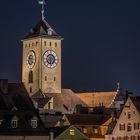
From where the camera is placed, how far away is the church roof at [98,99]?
19412 centimetres

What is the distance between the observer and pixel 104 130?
14125cm

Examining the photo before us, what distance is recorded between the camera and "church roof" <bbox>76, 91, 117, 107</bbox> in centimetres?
19412

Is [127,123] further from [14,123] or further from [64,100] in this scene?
[64,100]

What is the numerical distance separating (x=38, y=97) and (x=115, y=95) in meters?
16.3

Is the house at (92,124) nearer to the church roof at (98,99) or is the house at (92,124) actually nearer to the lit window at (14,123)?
the lit window at (14,123)

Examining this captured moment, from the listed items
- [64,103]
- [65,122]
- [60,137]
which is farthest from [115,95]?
Answer: [60,137]

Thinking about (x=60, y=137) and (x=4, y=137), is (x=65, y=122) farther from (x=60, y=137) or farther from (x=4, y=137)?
(x=4, y=137)

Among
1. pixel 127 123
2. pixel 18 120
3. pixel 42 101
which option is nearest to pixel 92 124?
pixel 127 123

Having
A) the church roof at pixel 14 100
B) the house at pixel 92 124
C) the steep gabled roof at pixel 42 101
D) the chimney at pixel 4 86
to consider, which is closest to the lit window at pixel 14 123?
the church roof at pixel 14 100

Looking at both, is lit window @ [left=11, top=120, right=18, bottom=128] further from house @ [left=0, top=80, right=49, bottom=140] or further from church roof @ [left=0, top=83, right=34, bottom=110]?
church roof @ [left=0, top=83, right=34, bottom=110]

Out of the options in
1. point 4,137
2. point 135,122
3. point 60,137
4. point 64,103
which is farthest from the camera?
point 64,103

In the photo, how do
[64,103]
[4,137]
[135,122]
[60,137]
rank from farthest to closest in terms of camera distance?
1. [64,103]
2. [135,122]
3. [60,137]
4. [4,137]

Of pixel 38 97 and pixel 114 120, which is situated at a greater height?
pixel 38 97

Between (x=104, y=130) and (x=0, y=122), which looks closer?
(x=0, y=122)
